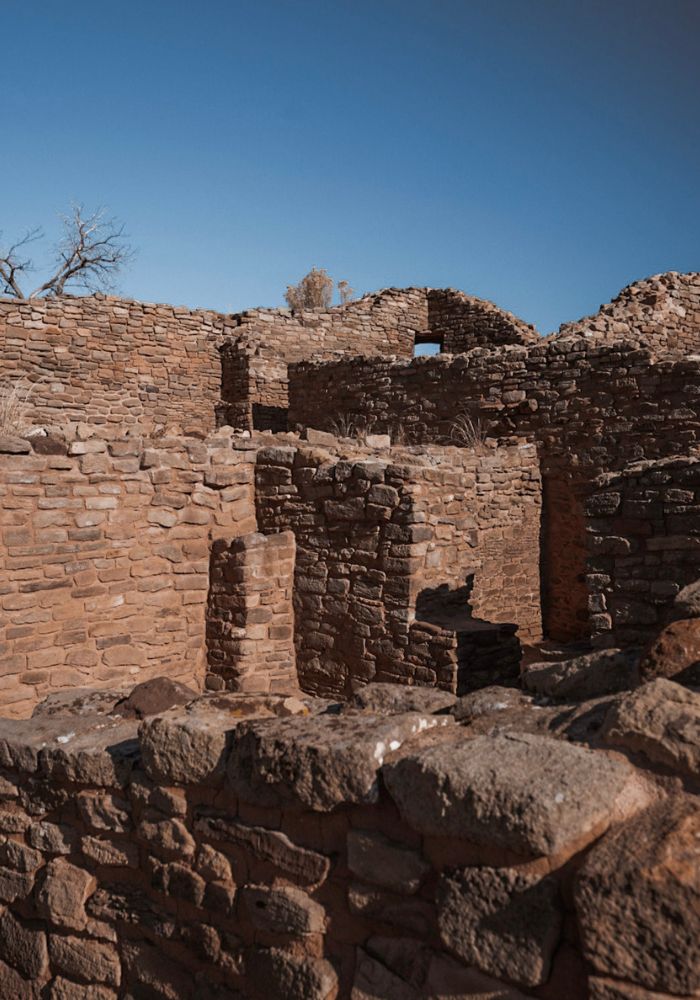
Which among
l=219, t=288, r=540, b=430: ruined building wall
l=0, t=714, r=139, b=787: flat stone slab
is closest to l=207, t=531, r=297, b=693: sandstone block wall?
l=0, t=714, r=139, b=787: flat stone slab

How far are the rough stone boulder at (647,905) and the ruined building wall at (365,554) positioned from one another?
4168 millimetres

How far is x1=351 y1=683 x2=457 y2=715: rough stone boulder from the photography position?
2939 millimetres

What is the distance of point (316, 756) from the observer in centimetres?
242

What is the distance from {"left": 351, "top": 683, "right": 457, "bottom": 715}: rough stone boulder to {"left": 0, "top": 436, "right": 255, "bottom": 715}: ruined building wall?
363 centimetres

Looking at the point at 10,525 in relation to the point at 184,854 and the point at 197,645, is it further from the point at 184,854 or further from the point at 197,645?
the point at 184,854

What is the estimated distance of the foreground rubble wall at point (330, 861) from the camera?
72.8 inches

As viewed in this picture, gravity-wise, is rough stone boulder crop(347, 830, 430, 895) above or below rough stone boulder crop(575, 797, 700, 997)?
below

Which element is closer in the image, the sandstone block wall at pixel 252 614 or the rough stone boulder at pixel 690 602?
the rough stone boulder at pixel 690 602

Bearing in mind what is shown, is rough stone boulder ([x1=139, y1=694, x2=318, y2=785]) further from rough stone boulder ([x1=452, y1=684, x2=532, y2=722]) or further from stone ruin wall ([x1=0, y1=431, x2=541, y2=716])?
stone ruin wall ([x1=0, y1=431, x2=541, y2=716])

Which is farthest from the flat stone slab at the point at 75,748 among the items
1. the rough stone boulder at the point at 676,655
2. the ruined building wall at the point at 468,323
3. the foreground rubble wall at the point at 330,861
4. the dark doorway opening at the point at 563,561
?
the ruined building wall at the point at 468,323

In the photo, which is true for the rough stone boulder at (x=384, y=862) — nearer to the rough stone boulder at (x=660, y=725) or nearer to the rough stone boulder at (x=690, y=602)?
the rough stone boulder at (x=660, y=725)

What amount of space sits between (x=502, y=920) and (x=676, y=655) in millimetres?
1161

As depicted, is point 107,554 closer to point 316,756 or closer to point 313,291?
point 316,756

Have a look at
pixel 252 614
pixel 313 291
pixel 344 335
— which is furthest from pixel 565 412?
pixel 313 291
